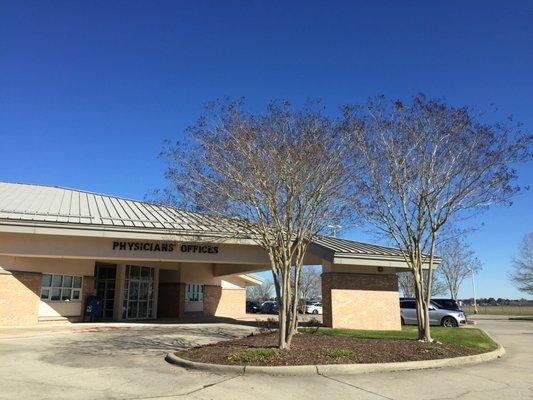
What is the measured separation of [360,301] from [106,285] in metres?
13.4

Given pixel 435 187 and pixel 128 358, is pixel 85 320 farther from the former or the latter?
pixel 435 187

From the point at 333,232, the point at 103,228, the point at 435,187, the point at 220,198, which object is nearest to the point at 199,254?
the point at 103,228

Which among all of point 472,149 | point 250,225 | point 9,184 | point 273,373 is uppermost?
point 9,184

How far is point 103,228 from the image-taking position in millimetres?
19469

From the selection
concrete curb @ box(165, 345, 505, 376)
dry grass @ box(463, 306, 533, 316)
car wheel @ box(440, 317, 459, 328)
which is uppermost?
dry grass @ box(463, 306, 533, 316)

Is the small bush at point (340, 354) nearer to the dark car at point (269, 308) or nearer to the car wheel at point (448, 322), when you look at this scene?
the car wheel at point (448, 322)

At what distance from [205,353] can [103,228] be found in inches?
376

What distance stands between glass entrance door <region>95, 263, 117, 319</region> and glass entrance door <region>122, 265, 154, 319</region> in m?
0.66

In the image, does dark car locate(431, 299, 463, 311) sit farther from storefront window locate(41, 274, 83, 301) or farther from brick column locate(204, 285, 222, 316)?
storefront window locate(41, 274, 83, 301)

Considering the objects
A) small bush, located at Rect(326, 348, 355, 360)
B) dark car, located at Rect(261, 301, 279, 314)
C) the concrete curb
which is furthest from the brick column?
small bush, located at Rect(326, 348, 355, 360)

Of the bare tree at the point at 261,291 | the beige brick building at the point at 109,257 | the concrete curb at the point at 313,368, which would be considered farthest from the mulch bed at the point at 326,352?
the bare tree at the point at 261,291

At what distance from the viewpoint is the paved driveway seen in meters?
8.14

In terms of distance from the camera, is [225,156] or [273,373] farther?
[225,156]

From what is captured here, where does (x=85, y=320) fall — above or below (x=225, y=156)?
below
